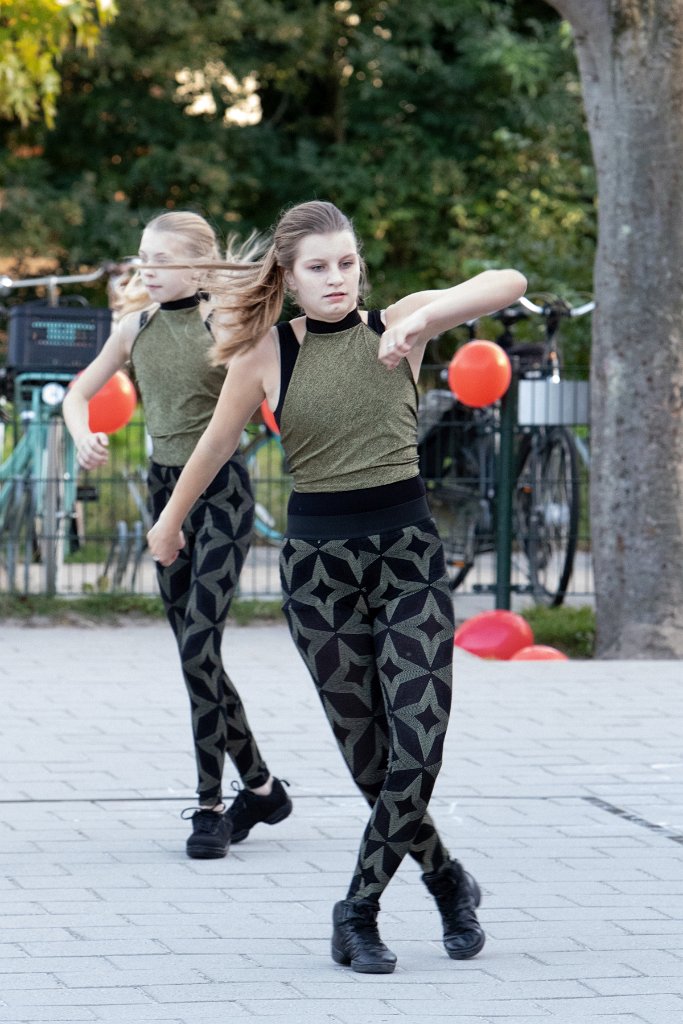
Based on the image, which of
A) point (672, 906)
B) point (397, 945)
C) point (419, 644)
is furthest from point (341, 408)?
point (672, 906)

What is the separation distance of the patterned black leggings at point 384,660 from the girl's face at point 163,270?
154cm

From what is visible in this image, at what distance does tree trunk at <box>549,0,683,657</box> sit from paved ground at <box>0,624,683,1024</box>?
0.78m

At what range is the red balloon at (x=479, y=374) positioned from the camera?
28.9 feet

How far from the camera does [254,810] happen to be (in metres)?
5.49

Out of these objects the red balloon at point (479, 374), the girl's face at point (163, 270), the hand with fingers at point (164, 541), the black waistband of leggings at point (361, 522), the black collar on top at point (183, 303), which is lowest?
the hand with fingers at point (164, 541)

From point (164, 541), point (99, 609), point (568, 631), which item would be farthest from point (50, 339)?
point (164, 541)

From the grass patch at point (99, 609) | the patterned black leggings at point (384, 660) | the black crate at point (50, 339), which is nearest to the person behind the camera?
the patterned black leggings at point (384, 660)

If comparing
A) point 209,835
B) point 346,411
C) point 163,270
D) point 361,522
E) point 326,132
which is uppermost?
point 326,132

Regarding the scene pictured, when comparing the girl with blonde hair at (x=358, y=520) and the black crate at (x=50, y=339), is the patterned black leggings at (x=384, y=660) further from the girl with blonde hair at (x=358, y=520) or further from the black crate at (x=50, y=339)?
the black crate at (x=50, y=339)

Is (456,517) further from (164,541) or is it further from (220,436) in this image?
(220,436)

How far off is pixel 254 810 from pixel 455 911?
135 centimetres

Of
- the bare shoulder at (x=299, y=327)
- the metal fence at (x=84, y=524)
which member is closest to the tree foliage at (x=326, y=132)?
the metal fence at (x=84, y=524)

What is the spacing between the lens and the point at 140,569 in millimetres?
10797

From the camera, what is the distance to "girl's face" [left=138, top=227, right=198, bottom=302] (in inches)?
215
